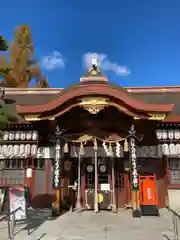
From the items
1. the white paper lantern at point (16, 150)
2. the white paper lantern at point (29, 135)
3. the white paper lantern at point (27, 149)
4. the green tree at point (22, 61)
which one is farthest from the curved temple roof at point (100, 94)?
the green tree at point (22, 61)

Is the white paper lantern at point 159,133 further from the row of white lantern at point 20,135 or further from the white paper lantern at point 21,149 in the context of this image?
the white paper lantern at point 21,149

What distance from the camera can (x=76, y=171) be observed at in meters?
12.9

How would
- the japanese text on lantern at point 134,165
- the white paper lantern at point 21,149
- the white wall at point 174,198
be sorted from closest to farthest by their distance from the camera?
the japanese text on lantern at point 134,165, the white wall at point 174,198, the white paper lantern at point 21,149

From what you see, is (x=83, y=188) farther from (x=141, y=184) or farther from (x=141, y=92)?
(x=141, y=92)

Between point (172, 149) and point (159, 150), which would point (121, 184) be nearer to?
point (159, 150)

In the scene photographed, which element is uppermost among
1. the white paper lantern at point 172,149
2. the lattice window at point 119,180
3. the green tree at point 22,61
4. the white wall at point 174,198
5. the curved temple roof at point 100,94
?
the green tree at point 22,61

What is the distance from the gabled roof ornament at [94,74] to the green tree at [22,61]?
15.7 meters

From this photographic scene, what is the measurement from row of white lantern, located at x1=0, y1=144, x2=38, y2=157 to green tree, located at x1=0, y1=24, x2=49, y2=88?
1575 cm

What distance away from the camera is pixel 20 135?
1331 centimetres

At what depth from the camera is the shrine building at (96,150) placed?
37.2 ft

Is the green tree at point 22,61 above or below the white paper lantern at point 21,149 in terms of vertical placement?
above

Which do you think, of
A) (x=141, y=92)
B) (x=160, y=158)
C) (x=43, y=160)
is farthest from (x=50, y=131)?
(x=141, y=92)

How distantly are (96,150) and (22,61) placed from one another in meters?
20.3

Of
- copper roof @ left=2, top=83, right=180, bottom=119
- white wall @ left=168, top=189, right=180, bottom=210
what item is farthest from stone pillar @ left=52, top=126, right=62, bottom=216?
white wall @ left=168, top=189, right=180, bottom=210
